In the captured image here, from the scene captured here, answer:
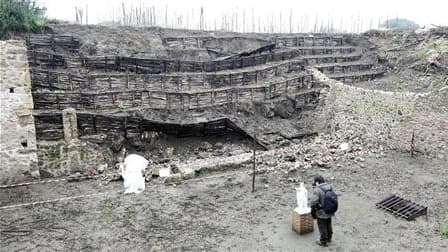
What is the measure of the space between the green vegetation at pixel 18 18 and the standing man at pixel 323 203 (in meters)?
17.0

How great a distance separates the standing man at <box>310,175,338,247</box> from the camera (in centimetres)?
746

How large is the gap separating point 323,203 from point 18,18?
1766 cm

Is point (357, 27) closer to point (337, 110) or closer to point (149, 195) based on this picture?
point (337, 110)

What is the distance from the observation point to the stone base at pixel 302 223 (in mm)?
8227

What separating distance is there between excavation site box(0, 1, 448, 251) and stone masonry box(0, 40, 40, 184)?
0.09 ft

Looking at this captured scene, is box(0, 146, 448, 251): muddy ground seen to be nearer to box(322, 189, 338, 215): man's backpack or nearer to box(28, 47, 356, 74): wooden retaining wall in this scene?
box(322, 189, 338, 215): man's backpack

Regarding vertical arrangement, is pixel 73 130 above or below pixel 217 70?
below

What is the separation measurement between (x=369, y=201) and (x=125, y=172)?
588cm

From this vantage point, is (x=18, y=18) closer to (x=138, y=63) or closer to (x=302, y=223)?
(x=138, y=63)

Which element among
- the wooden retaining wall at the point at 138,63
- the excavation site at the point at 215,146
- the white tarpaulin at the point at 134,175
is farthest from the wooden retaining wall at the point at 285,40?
the white tarpaulin at the point at 134,175

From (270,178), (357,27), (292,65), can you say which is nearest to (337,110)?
(292,65)

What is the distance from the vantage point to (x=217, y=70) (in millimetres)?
19375

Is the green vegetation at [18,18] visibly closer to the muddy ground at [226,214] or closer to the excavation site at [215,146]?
the excavation site at [215,146]

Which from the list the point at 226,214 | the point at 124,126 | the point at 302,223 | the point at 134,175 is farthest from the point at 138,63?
the point at 302,223
